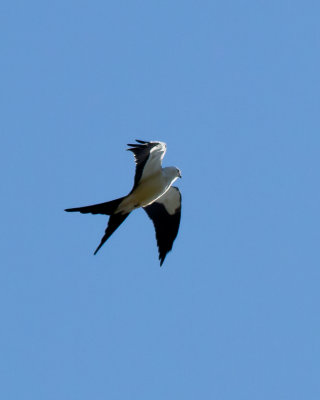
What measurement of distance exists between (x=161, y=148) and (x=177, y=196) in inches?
55.6

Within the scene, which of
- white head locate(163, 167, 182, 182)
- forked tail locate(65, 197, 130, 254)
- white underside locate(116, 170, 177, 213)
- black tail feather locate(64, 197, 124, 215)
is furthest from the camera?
white head locate(163, 167, 182, 182)

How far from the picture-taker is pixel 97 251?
38.1 feet

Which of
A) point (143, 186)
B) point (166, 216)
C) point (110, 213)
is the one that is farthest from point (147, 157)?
point (166, 216)

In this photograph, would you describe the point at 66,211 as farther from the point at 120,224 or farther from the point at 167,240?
the point at 167,240

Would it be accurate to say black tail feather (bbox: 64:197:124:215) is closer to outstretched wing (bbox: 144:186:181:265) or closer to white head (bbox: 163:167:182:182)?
white head (bbox: 163:167:182:182)

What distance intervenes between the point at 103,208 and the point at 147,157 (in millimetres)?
828

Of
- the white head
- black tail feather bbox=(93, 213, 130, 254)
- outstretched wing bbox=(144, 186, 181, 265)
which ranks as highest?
the white head

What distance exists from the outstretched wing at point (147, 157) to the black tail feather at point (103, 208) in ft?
1.06

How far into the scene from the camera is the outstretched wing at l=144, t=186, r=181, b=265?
43.1ft

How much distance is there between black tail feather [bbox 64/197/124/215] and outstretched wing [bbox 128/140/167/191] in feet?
1.06

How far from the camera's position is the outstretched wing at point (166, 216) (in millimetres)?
13144

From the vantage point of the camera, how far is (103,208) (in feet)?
39.1

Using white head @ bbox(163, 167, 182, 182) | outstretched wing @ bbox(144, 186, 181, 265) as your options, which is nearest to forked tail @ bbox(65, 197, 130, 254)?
white head @ bbox(163, 167, 182, 182)

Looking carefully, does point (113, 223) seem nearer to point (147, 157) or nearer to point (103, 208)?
point (103, 208)
